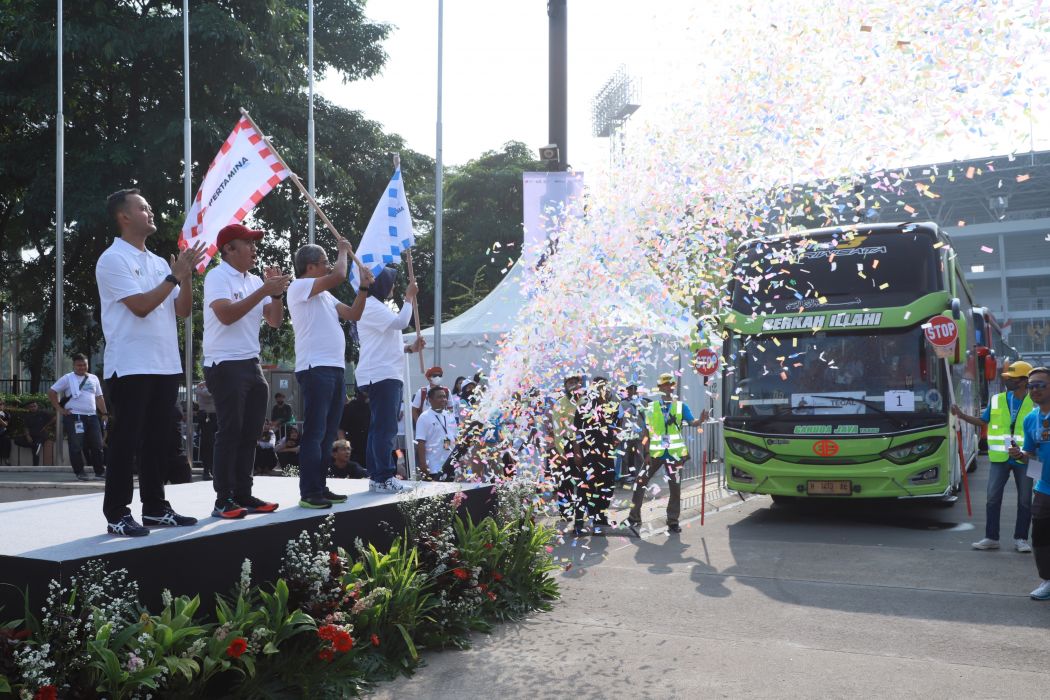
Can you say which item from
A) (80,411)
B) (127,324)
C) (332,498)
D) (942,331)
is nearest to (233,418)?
(127,324)

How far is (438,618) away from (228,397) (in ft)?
6.56

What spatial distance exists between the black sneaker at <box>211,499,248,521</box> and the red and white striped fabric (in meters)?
2.01

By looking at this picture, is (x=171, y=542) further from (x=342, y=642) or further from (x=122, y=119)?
(x=122, y=119)

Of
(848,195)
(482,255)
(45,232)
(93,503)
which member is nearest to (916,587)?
(848,195)

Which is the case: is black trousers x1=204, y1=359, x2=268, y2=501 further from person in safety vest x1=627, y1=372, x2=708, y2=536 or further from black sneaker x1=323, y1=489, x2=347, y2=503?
person in safety vest x1=627, y1=372, x2=708, y2=536

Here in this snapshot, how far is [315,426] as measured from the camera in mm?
6172

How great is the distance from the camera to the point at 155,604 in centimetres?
448

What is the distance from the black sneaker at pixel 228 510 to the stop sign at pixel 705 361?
5462 millimetres

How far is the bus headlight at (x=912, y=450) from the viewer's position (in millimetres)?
10656

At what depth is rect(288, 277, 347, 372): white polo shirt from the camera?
6.23 meters

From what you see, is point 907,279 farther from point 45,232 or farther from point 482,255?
point 482,255

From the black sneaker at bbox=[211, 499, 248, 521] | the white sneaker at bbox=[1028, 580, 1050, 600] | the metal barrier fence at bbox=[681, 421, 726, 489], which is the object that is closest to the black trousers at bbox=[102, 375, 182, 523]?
the black sneaker at bbox=[211, 499, 248, 521]

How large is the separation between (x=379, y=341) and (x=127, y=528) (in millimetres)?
2599

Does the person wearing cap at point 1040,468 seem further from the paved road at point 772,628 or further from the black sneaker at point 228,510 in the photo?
the black sneaker at point 228,510
